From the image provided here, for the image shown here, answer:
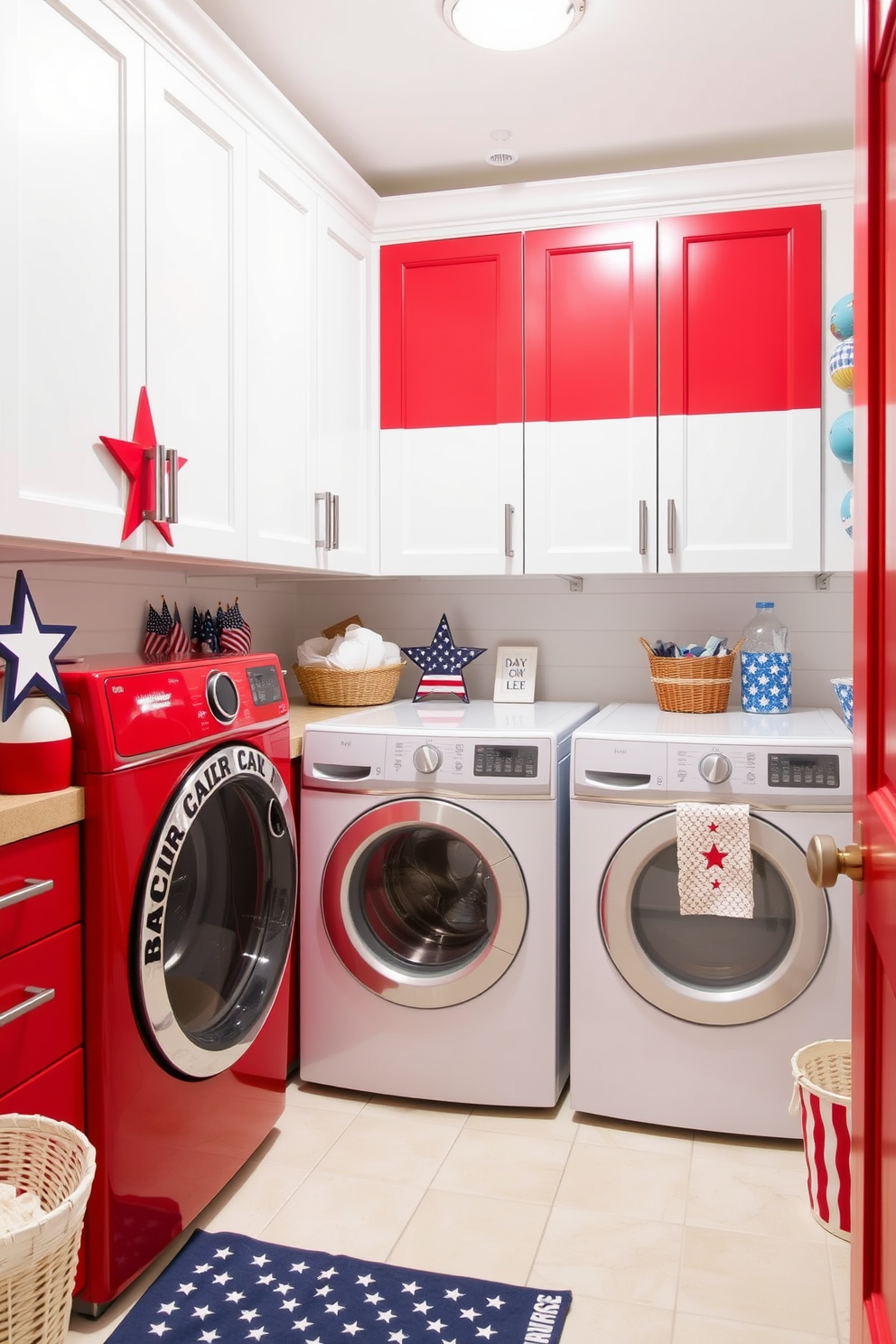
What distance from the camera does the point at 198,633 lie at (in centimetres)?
283

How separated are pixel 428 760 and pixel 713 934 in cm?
77

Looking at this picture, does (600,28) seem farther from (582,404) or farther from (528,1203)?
(528,1203)

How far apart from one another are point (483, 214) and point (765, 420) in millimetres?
982

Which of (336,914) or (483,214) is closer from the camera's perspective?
(336,914)

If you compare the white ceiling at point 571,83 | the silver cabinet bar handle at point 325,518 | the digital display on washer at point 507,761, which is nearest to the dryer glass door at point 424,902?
the digital display on washer at point 507,761

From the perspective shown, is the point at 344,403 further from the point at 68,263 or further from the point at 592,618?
the point at 68,263

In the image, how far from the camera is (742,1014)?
7.48ft

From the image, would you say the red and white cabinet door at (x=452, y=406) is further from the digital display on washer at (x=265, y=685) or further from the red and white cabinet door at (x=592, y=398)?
the digital display on washer at (x=265, y=685)

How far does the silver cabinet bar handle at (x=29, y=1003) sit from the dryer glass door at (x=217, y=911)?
0.60ft

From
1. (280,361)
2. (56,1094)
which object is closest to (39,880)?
(56,1094)

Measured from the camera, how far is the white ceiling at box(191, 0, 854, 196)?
7.16 feet

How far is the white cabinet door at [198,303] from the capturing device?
1937 millimetres

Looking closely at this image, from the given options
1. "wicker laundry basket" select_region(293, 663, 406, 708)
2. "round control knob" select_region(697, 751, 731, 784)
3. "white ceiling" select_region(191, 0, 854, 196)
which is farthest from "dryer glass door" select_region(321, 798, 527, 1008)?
"white ceiling" select_region(191, 0, 854, 196)

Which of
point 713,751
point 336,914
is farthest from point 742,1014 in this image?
point 336,914
